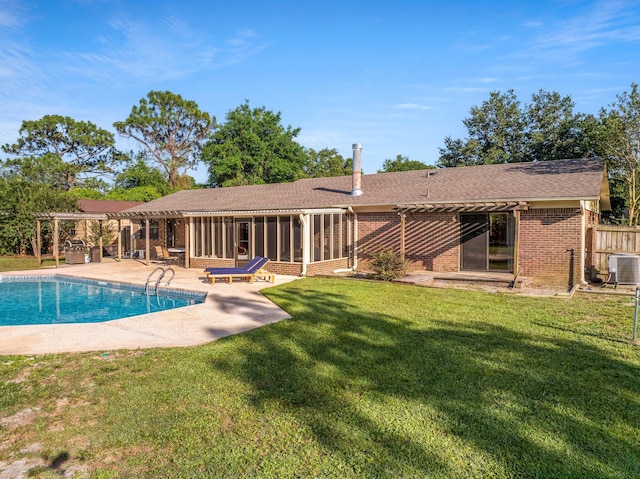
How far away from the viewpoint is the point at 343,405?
4.43 meters

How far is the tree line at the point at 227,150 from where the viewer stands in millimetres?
22922

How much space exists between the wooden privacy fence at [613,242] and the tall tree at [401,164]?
32.7 m

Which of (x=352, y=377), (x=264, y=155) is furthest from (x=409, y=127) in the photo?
(x=352, y=377)

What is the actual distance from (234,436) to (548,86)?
35.6 m

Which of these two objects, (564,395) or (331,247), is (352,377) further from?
(331,247)

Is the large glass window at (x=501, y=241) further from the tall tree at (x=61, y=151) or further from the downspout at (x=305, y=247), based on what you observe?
the tall tree at (x=61, y=151)

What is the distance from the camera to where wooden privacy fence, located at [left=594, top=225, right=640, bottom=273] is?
13.0m

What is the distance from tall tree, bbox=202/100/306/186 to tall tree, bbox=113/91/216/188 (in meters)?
12.5

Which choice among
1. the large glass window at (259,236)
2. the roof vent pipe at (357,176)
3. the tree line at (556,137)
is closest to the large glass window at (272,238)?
the large glass window at (259,236)

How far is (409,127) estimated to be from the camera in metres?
26.1

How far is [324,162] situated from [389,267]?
3659 centimetres

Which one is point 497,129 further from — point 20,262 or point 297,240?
point 20,262

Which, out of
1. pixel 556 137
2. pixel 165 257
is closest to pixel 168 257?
pixel 165 257

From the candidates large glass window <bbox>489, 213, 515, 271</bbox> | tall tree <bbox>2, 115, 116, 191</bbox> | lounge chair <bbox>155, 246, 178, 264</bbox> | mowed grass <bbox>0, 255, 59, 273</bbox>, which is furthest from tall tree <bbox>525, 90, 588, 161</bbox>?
tall tree <bbox>2, 115, 116, 191</bbox>
